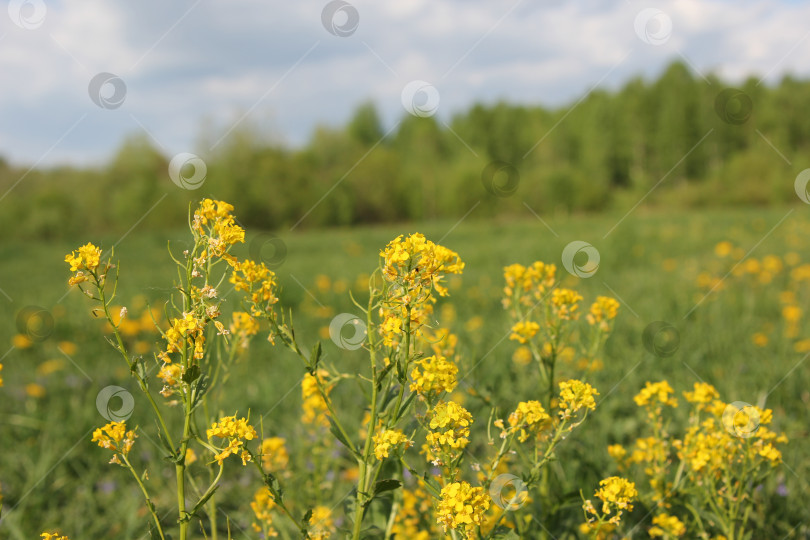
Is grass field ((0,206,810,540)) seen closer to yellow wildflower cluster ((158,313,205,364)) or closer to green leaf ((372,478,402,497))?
yellow wildflower cluster ((158,313,205,364))

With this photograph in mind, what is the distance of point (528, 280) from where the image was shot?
171 centimetres

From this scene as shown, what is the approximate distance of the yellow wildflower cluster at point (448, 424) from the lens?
1.12 metres

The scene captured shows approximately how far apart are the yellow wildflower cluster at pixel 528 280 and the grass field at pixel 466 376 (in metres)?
0.21

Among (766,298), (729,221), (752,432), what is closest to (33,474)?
(752,432)

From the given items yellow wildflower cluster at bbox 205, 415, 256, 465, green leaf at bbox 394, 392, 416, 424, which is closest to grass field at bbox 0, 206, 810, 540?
yellow wildflower cluster at bbox 205, 415, 256, 465

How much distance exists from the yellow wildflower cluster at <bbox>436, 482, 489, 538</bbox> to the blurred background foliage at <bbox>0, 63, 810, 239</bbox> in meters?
20.2

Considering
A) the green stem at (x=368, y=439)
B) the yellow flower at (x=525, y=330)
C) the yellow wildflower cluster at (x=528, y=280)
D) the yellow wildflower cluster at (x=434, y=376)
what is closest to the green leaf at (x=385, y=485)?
the green stem at (x=368, y=439)

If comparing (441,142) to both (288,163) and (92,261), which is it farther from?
(92,261)

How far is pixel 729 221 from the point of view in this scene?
41.1 ft

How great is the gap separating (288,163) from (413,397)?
24.1 m

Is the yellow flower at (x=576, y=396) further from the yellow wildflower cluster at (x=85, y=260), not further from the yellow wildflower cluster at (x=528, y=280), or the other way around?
the yellow wildflower cluster at (x=85, y=260)

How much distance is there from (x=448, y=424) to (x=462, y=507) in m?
0.16

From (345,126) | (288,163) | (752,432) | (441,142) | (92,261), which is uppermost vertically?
(345,126)

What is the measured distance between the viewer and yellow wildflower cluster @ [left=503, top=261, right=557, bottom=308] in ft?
5.47
